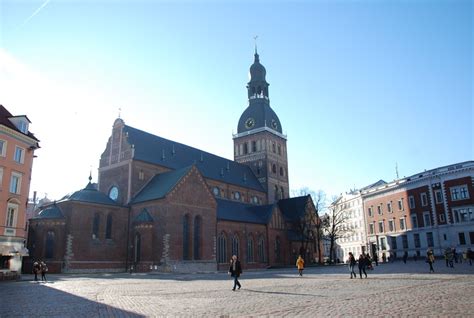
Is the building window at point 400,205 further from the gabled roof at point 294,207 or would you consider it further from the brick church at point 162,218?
the gabled roof at point 294,207

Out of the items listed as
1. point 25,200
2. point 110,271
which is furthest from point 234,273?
point 110,271

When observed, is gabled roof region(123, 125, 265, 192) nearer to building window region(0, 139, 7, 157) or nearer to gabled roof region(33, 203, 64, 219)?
gabled roof region(33, 203, 64, 219)

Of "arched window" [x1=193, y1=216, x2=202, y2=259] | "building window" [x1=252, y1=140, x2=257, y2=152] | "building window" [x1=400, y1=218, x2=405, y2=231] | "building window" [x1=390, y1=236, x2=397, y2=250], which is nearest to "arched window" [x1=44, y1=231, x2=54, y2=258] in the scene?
"arched window" [x1=193, y1=216, x2=202, y2=259]

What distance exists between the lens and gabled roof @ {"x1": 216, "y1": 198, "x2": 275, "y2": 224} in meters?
55.3

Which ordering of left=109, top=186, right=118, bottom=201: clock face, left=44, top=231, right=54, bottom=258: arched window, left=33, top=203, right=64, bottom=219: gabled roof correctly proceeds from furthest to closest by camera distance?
1. left=109, top=186, right=118, bottom=201: clock face
2. left=33, top=203, right=64, bottom=219: gabled roof
3. left=44, top=231, right=54, bottom=258: arched window

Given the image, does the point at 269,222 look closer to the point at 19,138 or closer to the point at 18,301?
the point at 19,138

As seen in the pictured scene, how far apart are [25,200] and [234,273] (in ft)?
80.5

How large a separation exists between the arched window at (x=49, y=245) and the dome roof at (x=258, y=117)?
1627 inches

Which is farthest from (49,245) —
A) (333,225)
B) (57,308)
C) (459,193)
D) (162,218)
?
(459,193)

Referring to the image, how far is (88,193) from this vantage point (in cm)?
4588

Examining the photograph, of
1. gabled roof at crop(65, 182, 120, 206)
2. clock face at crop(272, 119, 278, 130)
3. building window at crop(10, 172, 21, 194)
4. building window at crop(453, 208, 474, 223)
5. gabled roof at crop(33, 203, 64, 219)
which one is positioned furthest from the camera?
clock face at crop(272, 119, 278, 130)

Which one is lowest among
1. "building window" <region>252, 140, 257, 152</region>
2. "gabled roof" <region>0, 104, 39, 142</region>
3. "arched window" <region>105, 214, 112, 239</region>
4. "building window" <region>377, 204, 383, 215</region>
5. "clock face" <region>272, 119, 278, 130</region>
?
"arched window" <region>105, 214, 112, 239</region>

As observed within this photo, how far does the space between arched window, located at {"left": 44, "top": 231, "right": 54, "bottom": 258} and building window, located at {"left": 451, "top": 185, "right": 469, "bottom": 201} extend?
55756mm

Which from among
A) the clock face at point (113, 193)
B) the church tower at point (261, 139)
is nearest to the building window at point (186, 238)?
the clock face at point (113, 193)
